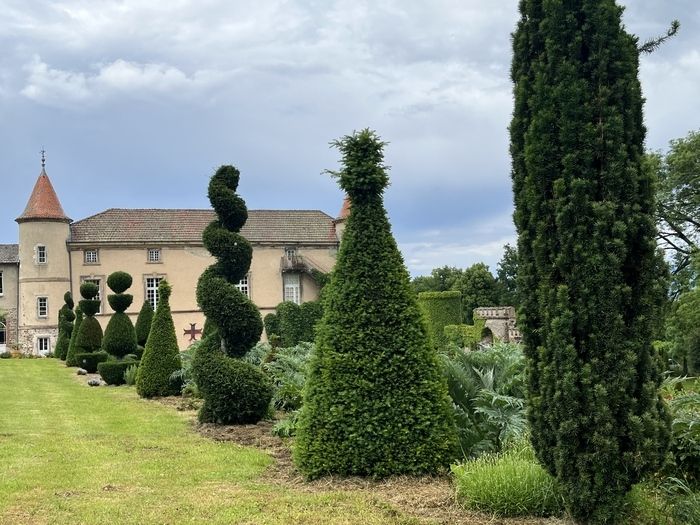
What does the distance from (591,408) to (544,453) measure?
57 centimetres

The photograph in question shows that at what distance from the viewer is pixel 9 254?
4653cm

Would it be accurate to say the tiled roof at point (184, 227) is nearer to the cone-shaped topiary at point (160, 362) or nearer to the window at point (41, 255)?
the window at point (41, 255)

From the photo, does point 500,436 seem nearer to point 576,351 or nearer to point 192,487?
point 576,351

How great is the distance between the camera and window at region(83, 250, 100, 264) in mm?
40906

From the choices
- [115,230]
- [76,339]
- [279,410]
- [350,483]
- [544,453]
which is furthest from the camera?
[115,230]

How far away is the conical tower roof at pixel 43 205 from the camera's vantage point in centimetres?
3988

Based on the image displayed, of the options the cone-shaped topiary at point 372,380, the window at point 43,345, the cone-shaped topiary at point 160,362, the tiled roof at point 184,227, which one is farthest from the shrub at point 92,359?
the cone-shaped topiary at point 372,380

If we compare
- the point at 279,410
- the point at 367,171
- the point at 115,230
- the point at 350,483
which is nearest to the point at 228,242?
the point at 279,410

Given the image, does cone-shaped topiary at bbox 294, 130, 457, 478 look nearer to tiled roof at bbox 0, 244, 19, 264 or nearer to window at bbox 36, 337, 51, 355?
window at bbox 36, 337, 51, 355

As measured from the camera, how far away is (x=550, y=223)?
4895 mm

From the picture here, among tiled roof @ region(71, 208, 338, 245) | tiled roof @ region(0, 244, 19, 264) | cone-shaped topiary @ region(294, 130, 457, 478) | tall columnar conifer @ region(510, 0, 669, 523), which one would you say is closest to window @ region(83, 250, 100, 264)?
tiled roof @ region(71, 208, 338, 245)

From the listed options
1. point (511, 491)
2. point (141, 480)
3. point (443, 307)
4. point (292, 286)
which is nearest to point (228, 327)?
point (141, 480)

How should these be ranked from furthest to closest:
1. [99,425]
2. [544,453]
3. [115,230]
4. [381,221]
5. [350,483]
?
[115,230]
[99,425]
[381,221]
[350,483]
[544,453]

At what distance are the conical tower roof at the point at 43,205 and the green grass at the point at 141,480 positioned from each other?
30.0m
